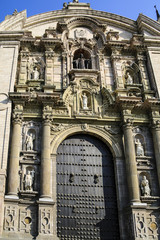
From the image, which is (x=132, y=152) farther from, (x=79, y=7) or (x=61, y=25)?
(x=79, y=7)

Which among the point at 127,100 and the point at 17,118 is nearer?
the point at 17,118

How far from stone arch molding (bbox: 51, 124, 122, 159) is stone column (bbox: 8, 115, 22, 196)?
5.47ft

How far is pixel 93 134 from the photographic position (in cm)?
1606

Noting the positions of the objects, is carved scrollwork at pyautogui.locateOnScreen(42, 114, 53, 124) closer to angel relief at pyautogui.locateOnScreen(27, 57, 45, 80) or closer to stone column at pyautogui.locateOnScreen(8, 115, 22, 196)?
stone column at pyautogui.locateOnScreen(8, 115, 22, 196)

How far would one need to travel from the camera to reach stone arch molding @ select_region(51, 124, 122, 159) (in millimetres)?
15586

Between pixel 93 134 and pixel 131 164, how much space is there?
240 centimetres

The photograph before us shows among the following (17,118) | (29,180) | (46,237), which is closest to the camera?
(46,237)

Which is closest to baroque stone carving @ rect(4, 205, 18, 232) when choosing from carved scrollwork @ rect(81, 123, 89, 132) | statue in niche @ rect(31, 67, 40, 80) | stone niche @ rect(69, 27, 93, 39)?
carved scrollwork @ rect(81, 123, 89, 132)

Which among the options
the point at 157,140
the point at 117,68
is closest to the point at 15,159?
the point at 157,140

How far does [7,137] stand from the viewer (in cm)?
1466

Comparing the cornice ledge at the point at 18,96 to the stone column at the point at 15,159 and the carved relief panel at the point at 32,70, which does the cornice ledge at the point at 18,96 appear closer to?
the stone column at the point at 15,159

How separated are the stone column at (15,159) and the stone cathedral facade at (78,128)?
0.14 feet

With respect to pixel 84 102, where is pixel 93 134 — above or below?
below

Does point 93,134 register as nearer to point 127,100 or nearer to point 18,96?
point 127,100
